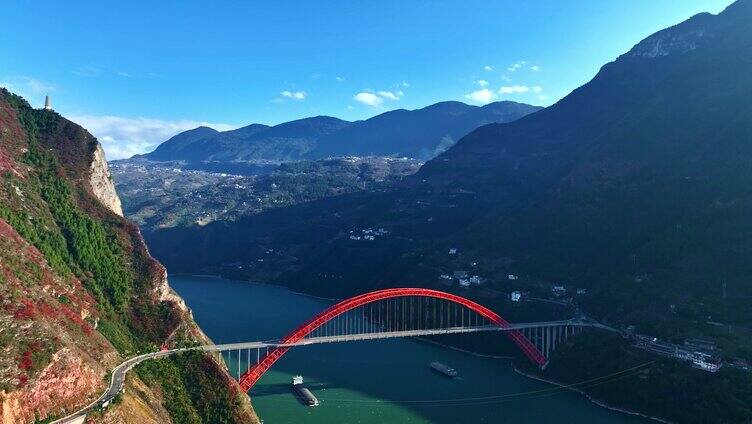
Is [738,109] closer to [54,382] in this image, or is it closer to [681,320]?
[681,320]

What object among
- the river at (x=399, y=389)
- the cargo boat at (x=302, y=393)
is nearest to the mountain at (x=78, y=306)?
the cargo boat at (x=302, y=393)

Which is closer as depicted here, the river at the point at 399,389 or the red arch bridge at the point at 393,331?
the river at the point at 399,389

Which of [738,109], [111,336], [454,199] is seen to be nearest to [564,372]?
[111,336]

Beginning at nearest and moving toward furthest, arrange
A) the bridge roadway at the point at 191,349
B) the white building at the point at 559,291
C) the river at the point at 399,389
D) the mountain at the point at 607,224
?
the bridge roadway at the point at 191,349, the river at the point at 399,389, the mountain at the point at 607,224, the white building at the point at 559,291

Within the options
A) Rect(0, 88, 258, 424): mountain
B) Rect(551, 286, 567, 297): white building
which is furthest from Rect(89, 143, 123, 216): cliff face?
Rect(551, 286, 567, 297): white building

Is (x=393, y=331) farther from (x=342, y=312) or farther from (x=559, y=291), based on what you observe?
(x=559, y=291)

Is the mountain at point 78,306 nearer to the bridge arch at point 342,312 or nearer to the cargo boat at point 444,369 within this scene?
the bridge arch at point 342,312
